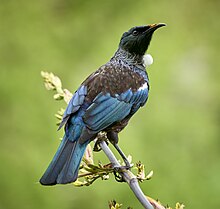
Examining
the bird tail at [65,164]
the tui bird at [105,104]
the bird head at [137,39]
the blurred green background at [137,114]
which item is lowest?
the bird tail at [65,164]

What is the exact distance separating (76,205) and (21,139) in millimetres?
714

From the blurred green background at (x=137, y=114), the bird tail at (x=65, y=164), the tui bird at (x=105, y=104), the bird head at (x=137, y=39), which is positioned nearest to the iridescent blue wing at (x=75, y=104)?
the tui bird at (x=105, y=104)

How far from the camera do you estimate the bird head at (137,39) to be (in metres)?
3.15

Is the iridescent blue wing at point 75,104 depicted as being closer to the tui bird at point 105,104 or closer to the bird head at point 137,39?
the tui bird at point 105,104

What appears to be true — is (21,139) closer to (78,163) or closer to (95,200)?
(95,200)

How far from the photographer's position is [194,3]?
22.2 ft

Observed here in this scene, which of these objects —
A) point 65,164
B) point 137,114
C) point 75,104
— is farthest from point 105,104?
point 137,114

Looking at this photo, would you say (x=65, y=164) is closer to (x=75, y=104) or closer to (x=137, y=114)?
(x=75, y=104)

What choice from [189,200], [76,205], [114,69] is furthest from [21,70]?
[114,69]

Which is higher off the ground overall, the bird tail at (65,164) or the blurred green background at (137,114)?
the blurred green background at (137,114)

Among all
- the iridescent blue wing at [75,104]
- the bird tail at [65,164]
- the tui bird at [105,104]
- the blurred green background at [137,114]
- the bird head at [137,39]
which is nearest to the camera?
the bird tail at [65,164]

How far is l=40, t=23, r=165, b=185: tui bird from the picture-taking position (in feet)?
8.37

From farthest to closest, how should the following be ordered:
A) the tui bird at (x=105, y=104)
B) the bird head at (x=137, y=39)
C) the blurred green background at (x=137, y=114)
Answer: the blurred green background at (x=137, y=114)
the bird head at (x=137, y=39)
the tui bird at (x=105, y=104)

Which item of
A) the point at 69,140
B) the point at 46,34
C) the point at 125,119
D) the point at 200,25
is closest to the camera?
the point at 69,140
